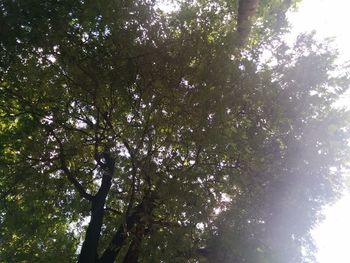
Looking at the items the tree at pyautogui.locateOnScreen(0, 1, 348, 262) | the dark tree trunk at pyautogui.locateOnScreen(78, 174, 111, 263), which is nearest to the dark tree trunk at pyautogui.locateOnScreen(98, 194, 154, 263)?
the tree at pyautogui.locateOnScreen(0, 1, 348, 262)

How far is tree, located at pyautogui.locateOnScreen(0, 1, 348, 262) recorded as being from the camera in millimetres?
9188

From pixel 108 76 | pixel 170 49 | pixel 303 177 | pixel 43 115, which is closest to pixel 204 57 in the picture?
pixel 170 49

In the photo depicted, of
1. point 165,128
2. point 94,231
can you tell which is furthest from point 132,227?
point 165,128

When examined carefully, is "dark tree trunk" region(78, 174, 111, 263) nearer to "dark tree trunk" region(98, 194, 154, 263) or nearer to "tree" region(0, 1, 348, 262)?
"tree" region(0, 1, 348, 262)

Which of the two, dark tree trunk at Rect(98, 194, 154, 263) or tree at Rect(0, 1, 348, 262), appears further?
dark tree trunk at Rect(98, 194, 154, 263)

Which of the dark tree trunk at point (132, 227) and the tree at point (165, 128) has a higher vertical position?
the tree at point (165, 128)

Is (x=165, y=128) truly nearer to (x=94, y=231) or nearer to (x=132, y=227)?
(x=132, y=227)

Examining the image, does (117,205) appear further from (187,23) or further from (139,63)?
(187,23)

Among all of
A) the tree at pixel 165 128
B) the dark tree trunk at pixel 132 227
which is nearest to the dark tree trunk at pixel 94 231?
the tree at pixel 165 128

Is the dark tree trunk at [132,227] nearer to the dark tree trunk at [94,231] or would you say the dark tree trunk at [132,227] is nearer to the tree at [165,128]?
the tree at [165,128]

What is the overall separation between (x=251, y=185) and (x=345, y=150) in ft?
12.8

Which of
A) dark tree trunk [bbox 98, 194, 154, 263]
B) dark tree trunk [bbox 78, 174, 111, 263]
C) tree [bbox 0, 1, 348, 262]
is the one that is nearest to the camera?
tree [bbox 0, 1, 348, 262]

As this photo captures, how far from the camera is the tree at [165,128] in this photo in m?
9.19

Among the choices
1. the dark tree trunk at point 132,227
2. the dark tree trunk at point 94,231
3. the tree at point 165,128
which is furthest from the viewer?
the dark tree trunk at point 94,231
